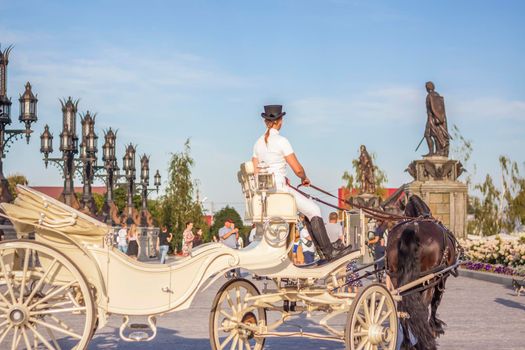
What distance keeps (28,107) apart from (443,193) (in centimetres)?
1692

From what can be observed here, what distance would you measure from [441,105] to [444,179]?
10.9 feet

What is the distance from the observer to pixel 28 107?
2812 cm

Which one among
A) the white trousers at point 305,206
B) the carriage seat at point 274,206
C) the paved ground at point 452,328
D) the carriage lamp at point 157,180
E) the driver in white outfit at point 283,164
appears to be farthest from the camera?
the carriage lamp at point 157,180

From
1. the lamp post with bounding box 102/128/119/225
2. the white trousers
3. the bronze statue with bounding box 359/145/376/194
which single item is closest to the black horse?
the white trousers

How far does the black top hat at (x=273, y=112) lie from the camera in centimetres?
1034

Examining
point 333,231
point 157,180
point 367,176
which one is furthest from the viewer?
point 157,180

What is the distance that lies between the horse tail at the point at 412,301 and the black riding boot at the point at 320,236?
3.40ft

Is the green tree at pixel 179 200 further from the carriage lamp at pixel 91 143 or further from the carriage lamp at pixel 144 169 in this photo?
the carriage lamp at pixel 91 143

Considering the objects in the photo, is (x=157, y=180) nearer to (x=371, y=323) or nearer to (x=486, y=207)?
(x=486, y=207)

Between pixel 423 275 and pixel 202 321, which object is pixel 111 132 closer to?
pixel 202 321

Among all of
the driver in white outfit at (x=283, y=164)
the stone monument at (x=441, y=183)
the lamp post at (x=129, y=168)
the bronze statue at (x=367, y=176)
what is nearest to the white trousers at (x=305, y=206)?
the driver in white outfit at (x=283, y=164)

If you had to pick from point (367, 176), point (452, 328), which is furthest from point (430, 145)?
point (452, 328)

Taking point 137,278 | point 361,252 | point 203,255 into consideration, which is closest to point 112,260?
point 137,278

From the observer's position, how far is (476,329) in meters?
14.4
